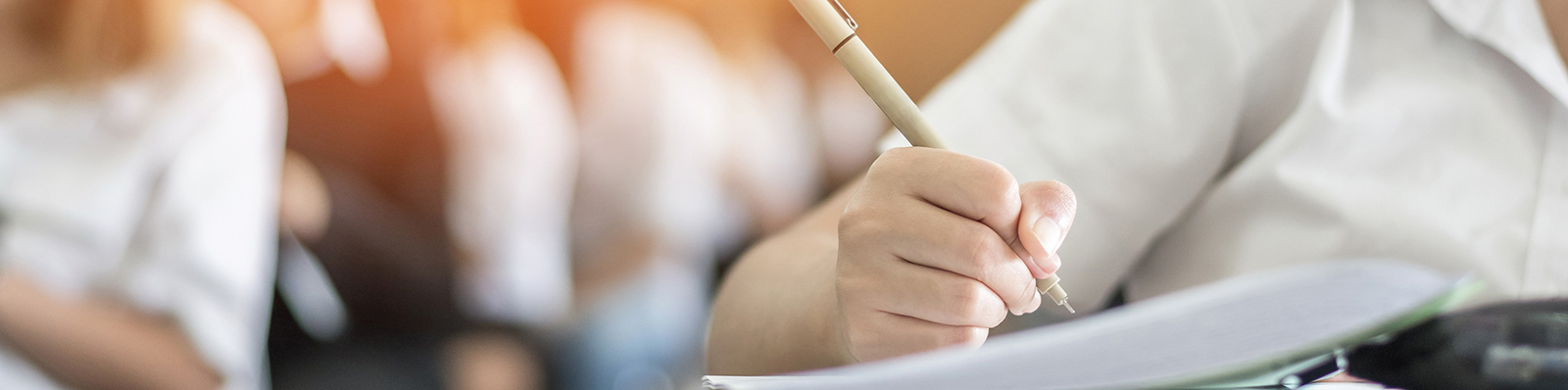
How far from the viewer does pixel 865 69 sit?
241 millimetres

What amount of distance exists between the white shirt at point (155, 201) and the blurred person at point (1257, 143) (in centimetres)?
62

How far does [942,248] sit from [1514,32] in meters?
0.38

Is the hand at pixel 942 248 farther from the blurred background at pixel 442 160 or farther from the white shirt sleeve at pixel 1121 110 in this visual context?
the blurred background at pixel 442 160

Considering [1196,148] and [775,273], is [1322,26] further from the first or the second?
[775,273]

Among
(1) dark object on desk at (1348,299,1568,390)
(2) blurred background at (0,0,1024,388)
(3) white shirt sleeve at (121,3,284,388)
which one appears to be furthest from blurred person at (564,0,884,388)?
(1) dark object on desk at (1348,299,1568,390)

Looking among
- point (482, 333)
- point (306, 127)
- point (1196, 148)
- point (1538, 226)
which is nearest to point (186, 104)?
point (306, 127)

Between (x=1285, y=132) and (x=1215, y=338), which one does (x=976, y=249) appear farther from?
(x=1285, y=132)

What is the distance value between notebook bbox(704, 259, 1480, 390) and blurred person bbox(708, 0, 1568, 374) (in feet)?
0.62

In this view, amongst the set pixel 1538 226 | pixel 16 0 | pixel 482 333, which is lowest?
pixel 1538 226

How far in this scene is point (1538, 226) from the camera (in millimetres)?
382

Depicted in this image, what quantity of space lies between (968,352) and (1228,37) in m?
0.36

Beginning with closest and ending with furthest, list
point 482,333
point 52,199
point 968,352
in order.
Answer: point 968,352, point 52,199, point 482,333

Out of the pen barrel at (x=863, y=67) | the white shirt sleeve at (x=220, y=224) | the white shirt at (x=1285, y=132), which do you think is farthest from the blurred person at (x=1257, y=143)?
the white shirt sleeve at (x=220, y=224)

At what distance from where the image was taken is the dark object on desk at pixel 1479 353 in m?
0.18
